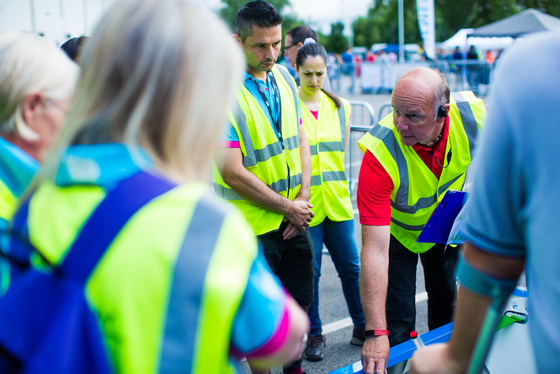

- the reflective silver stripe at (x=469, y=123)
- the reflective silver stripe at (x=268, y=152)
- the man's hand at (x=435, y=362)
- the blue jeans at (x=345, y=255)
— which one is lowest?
the blue jeans at (x=345, y=255)

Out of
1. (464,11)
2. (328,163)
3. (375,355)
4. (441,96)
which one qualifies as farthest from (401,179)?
(464,11)

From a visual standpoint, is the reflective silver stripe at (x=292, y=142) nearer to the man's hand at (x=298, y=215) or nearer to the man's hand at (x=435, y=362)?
the man's hand at (x=298, y=215)

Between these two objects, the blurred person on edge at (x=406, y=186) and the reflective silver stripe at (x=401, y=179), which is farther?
the reflective silver stripe at (x=401, y=179)

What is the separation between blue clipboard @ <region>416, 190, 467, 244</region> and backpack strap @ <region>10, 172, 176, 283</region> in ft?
5.75

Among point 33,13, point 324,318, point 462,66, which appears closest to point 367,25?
point 462,66

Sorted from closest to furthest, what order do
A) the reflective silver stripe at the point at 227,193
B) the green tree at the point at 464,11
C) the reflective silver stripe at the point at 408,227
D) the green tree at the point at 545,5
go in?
1. the reflective silver stripe at the point at 408,227
2. the reflective silver stripe at the point at 227,193
3. the green tree at the point at 545,5
4. the green tree at the point at 464,11

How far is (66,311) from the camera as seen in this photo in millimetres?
719

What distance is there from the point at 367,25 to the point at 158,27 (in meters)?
73.5

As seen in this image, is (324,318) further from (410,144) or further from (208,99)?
(208,99)

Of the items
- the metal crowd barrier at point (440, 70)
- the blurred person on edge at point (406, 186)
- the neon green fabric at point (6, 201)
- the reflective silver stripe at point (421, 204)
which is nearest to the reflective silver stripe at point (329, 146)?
the blurred person on edge at point (406, 186)

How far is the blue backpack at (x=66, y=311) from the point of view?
0.71 meters

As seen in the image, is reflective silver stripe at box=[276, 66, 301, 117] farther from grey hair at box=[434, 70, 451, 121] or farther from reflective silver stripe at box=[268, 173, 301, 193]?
grey hair at box=[434, 70, 451, 121]

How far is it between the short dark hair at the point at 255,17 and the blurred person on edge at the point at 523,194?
7.01 feet

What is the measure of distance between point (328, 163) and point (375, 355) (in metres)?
1.70
